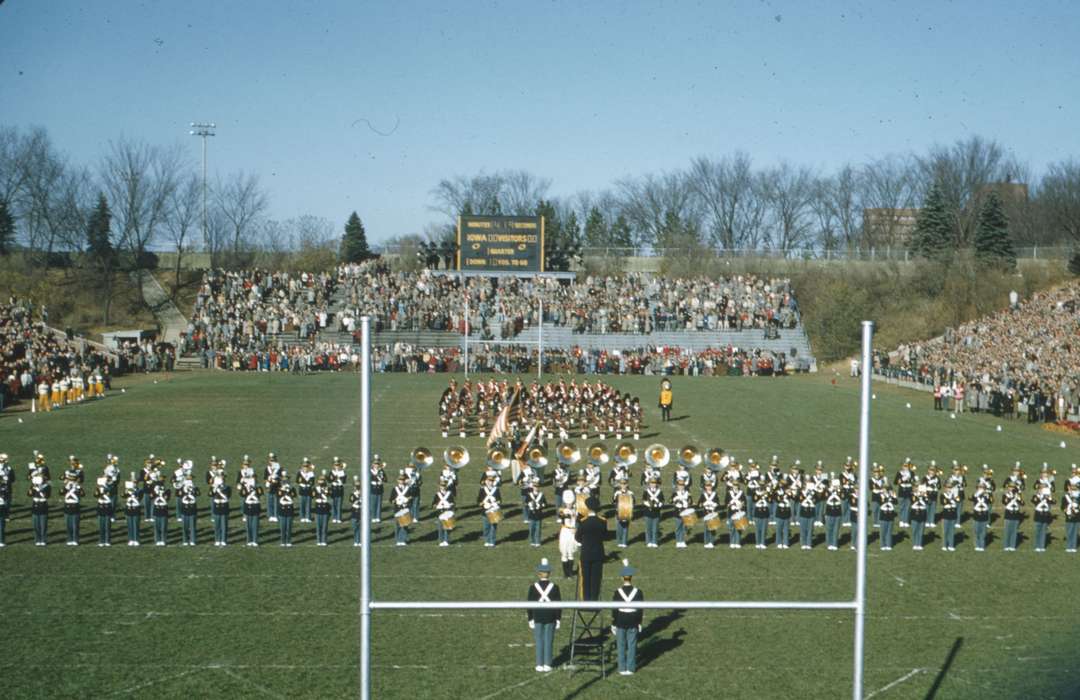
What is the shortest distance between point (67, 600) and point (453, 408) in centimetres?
1367

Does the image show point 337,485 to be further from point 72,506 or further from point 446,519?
point 72,506

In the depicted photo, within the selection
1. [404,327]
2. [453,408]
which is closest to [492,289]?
[404,327]

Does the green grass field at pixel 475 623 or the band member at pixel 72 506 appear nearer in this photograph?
the green grass field at pixel 475 623

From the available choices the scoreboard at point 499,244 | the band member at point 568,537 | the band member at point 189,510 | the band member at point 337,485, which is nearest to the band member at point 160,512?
→ the band member at point 189,510

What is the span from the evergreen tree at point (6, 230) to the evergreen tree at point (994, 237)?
1944 inches

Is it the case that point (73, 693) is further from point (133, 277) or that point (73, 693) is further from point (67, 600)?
point (133, 277)

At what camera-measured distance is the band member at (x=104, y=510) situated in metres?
14.1

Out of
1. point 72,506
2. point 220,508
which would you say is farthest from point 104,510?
point 220,508

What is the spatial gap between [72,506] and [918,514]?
478 inches

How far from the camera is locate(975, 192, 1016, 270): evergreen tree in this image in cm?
4969

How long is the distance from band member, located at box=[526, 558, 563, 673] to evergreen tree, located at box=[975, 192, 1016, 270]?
45.9 metres

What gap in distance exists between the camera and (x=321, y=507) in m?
14.4

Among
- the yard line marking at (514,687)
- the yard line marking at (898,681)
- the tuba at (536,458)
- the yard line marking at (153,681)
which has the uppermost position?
the tuba at (536,458)

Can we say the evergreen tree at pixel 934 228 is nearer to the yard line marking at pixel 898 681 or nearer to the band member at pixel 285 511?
the band member at pixel 285 511
